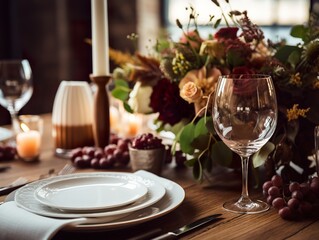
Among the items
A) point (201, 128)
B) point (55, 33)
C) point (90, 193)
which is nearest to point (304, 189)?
point (201, 128)

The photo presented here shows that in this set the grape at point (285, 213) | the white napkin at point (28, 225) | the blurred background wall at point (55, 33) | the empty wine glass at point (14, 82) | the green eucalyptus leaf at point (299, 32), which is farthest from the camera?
the blurred background wall at point (55, 33)

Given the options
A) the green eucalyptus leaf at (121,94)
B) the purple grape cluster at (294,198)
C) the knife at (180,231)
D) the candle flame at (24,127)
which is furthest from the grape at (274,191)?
the candle flame at (24,127)

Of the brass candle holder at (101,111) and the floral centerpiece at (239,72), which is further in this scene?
the brass candle holder at (101,111)

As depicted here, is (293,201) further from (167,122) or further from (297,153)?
(167,122)

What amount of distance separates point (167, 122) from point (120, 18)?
290 cm

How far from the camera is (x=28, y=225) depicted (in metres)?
0.77

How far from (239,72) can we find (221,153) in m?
0.17

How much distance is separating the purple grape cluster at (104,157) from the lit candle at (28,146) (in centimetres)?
12

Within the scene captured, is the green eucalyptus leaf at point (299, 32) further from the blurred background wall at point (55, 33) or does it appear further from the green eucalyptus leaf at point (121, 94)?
the blurred background wall at point (55, 33)

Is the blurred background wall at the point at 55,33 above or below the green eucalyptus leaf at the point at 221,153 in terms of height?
above

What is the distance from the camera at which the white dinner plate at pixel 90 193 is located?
0.85 meters

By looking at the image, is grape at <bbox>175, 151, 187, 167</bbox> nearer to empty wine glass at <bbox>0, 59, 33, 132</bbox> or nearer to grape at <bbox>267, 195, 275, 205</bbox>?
grape at <bbox>267, 195, 275, 205</bbox>

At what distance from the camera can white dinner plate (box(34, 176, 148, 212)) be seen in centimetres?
85

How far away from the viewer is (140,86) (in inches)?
51.9
